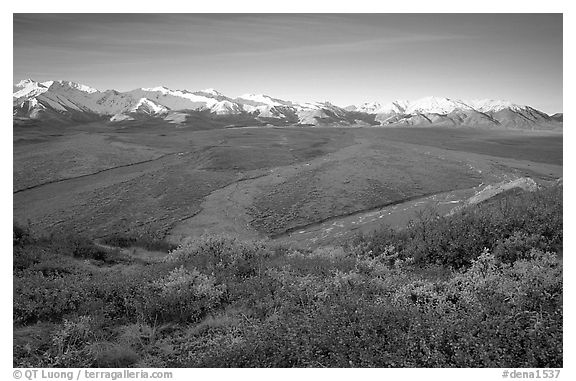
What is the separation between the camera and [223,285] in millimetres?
5930

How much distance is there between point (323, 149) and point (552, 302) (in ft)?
63.7

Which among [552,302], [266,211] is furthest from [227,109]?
[552,302]

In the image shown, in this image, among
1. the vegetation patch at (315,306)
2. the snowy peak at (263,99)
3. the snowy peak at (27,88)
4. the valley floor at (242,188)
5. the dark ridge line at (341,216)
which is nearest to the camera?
the vegetation patch at (315,306)

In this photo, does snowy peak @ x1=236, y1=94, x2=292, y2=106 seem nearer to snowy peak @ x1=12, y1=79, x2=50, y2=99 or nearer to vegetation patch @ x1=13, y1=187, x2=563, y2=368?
snowy peak @ x1=12, y1=79, x2=50, y2=99

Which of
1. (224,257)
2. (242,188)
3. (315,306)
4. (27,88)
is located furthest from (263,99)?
(315,306)

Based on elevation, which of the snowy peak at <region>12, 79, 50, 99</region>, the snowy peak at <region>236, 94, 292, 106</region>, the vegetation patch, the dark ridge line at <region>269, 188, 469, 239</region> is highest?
the snowy peak at <region>236, 94, 292, 106</region>

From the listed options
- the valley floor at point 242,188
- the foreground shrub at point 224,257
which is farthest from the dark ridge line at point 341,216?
the foreground shrub at point 224,257

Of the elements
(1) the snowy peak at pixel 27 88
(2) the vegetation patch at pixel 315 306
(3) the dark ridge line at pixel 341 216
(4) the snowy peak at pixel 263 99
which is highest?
(4) the snowy peak at pixel 263 99

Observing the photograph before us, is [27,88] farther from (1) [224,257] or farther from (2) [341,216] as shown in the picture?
(2) [341,216]

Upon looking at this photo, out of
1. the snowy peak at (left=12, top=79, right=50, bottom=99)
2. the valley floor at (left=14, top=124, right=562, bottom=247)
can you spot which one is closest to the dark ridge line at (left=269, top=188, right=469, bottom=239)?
the valley floor at (left=14, top=124, right=562, bottom=247)

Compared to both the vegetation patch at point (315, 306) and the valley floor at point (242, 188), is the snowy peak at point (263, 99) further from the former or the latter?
the vegetation patch at point (315, 306)

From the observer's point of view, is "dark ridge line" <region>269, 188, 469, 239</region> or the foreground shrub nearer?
the foreground shrub

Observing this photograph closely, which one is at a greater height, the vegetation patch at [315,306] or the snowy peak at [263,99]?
the snowy peak at [263,99]

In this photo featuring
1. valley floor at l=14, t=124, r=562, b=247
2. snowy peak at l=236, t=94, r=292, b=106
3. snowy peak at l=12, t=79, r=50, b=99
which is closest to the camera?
snowy peak at l=12, t=79, r=50, b=99
